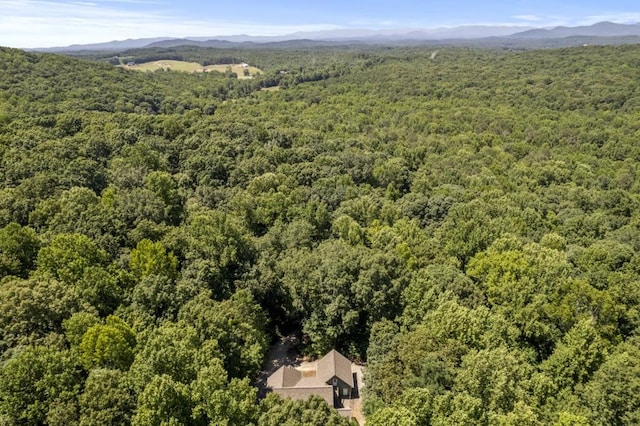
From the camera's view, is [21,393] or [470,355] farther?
[470,355]

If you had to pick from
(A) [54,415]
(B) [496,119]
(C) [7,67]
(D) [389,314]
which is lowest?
(D) [389,314]

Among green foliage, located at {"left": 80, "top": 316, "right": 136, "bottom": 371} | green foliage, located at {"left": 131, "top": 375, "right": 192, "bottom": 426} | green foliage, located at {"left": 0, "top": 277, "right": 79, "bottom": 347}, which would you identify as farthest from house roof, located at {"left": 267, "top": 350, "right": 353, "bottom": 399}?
green foliage, located at {"left": 0, "top": 277, "right": 79, "bottom": 347}

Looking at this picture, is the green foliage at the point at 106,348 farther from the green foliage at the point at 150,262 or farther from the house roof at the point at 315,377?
the house roof at the point at 315,377

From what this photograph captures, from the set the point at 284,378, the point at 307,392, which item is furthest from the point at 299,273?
the point at 307,392

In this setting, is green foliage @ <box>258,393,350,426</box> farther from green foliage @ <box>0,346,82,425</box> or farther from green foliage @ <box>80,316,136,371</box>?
green foliage @ <box>0,346,82,425</box>

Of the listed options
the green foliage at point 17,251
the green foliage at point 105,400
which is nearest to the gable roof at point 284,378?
the green foliage at point 105,400

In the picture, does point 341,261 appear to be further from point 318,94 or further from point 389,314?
point 318,94

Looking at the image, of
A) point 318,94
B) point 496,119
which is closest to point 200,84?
point 318,94

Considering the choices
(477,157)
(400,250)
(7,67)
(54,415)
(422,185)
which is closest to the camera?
(54,415)
